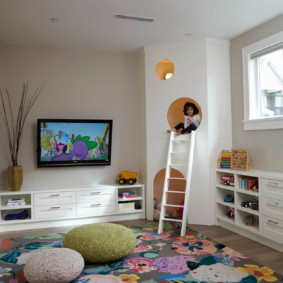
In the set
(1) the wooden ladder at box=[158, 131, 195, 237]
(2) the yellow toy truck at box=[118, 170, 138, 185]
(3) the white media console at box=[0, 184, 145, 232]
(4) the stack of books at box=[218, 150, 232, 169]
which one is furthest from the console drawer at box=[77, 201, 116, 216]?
(4) the stack of books at box=[218, 150, 232, 169]

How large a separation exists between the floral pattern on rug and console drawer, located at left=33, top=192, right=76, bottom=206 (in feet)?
1.96

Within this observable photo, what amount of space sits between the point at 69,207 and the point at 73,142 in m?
0.96

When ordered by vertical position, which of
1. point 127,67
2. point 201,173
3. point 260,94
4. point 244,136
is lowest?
point 201,173

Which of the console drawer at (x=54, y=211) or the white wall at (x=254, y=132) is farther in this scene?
the console drawer at (x=54, y=211)

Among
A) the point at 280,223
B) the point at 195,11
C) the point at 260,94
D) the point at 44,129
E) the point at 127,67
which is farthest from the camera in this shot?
the point at 127,67

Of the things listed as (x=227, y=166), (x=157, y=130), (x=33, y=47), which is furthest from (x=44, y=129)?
(x=227, y=166)

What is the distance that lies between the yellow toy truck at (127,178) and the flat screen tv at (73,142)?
0.98 ft

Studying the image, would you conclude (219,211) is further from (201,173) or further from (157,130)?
(157,130)

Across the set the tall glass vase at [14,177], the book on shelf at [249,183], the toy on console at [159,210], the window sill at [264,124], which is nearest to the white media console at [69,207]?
the tall glass vase at [14,177]

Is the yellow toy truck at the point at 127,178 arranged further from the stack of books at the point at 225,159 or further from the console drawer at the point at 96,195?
the stack of books at the point at 225,159

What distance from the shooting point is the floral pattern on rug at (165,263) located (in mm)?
2650

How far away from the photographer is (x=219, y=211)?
435cm

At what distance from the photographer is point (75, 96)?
4.81 m

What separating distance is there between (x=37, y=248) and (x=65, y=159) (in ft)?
4.86
